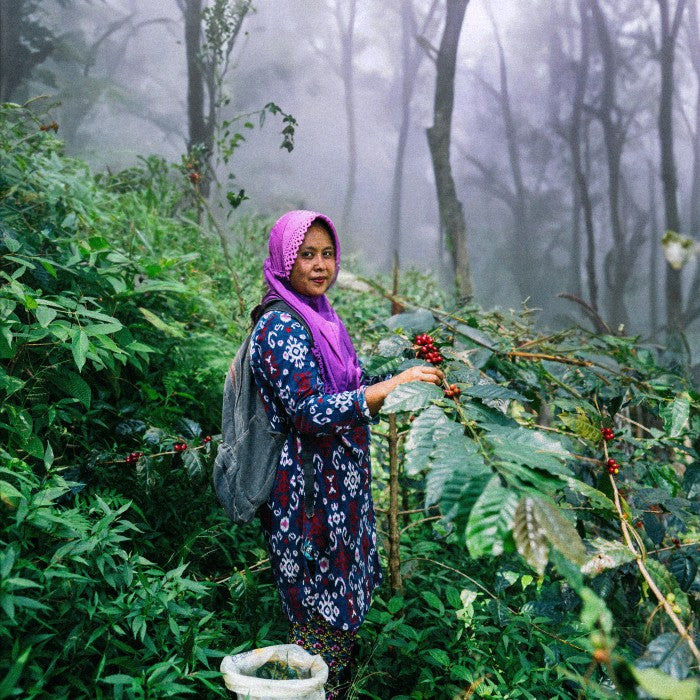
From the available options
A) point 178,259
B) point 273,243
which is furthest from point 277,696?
point 178,259

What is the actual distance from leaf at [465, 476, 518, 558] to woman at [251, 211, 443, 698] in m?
0.77

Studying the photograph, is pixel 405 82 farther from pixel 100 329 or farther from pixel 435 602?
pixel 435 602

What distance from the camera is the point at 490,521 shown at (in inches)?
31.7

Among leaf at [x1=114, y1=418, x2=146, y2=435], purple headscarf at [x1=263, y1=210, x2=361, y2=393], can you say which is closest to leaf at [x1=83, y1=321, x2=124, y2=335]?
leaf at [x1=114, y1=418, x2=146, y2=435]

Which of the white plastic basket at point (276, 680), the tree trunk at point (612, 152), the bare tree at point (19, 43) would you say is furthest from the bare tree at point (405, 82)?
the white plastic basket at point (276, 680)

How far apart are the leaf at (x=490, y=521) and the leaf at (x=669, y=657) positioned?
34 centimetres

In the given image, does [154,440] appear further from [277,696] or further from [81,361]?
[277,696]

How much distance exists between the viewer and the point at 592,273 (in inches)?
352

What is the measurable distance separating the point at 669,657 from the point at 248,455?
1.15 meters

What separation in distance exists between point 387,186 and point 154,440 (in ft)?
44.8

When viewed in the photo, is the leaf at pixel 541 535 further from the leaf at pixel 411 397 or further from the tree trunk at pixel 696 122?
the tree trunk at pixel 696 122

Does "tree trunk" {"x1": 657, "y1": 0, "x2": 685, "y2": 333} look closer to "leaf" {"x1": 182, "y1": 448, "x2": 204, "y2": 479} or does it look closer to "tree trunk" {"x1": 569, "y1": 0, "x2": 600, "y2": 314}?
"tree trunk" {"x1": 569, "y1": 0, "x2": 600, "y2": 314}

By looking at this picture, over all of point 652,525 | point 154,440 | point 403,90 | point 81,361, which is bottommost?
point 652,525

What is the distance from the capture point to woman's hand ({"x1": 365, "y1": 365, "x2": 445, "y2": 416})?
1.34 metres
